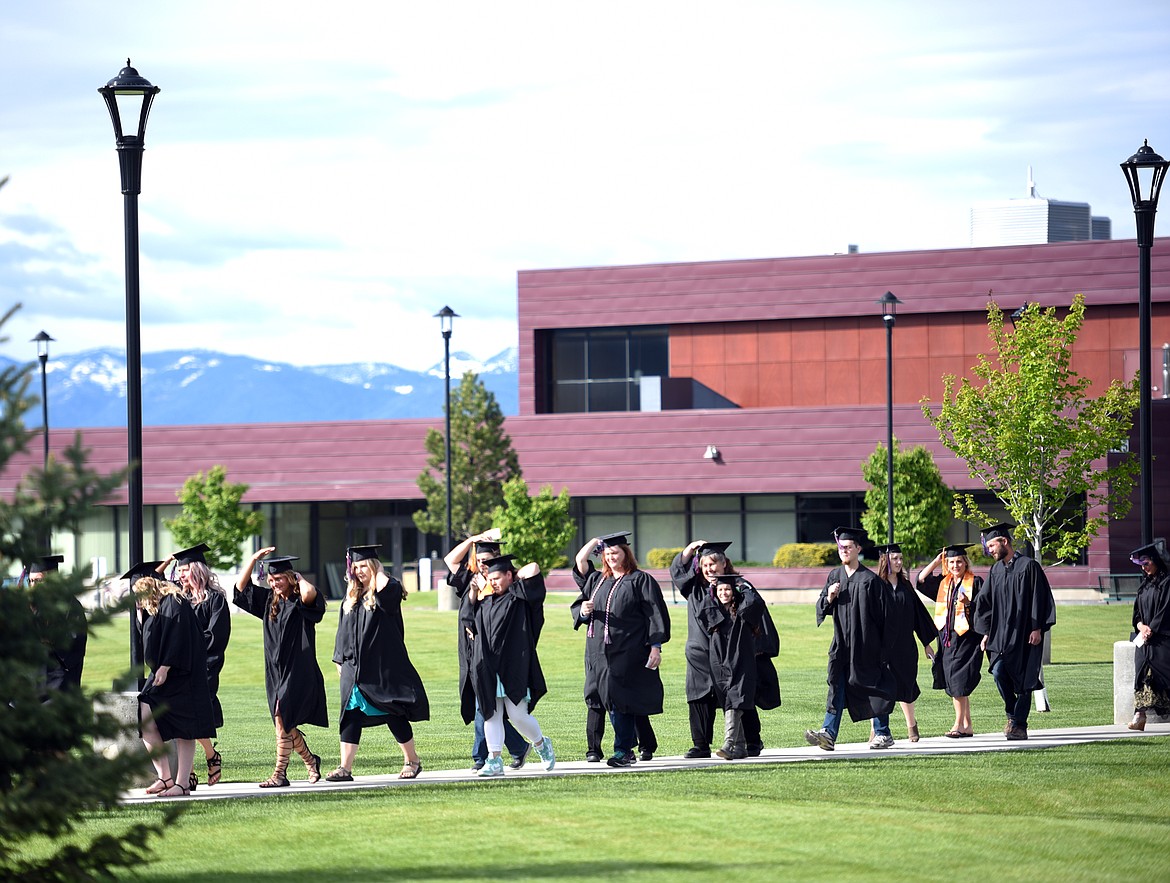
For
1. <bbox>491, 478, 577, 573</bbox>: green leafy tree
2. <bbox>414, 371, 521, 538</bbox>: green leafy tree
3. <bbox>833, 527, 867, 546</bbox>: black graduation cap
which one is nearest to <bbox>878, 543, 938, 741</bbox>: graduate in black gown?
<bbox>833, 527, 867, 546</bbox>: black graduation cap

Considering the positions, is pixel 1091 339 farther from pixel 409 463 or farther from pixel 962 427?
pixel 409 463

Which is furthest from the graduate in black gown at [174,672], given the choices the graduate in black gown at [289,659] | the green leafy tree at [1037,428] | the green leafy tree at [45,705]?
the green leafy tree at [1037,428]

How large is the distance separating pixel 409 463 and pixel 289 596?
1560 inches

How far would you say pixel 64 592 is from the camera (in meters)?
7.67

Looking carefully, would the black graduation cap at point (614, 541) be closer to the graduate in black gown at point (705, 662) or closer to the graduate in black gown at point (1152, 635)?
the graduate in black gown at point (705, 662)

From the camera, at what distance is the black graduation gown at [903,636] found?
14438 millimetres

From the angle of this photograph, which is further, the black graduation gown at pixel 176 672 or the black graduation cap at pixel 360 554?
the black graduation cap at pixel 360 554

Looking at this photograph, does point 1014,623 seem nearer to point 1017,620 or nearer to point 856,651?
point 1017,620

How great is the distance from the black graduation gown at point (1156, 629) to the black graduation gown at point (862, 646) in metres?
2.93

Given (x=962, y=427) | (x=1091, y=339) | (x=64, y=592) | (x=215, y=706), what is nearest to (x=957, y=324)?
(x=1091, y=339)

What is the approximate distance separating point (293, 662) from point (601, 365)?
4340 centimetres

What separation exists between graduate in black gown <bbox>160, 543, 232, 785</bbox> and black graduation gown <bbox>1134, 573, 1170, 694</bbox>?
8670 mm

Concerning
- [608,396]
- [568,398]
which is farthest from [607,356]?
[568,398]

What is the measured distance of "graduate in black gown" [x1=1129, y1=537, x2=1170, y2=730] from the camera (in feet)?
51.4
